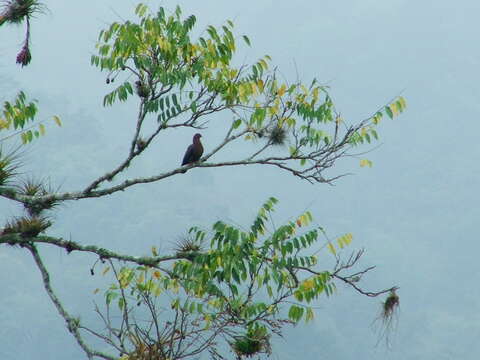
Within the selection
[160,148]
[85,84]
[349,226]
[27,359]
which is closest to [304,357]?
[27,359]

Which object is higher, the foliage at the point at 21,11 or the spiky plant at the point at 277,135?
the foliage at the point at 21,11

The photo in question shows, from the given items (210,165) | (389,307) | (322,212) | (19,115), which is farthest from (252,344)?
(322,212)

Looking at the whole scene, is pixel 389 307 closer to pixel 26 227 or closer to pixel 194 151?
pixel 26 227

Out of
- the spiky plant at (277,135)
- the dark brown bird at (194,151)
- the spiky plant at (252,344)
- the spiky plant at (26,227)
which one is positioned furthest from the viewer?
the dark brown bird at (194,151)

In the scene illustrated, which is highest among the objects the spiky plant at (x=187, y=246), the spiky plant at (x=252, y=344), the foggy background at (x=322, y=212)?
the foggy background at (x=322, y=212)

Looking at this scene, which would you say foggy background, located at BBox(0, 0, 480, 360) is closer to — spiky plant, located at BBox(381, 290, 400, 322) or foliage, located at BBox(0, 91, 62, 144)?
foliage, located at BBox(0, 91, 62, 144)

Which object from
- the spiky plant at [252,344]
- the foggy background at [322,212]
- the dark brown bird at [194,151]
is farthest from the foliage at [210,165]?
the foggy background at [322,212]

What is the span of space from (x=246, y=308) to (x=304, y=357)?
290 feet

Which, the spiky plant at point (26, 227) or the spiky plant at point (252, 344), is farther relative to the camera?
the spiky plant at point (26, 227)

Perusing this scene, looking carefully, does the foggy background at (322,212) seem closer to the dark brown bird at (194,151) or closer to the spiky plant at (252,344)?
the dark brown bird at (194,151)

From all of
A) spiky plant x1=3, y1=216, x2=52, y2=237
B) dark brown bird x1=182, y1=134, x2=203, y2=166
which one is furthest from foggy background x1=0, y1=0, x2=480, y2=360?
spiky plant x1=3, y1=216, x2=52, y2=237

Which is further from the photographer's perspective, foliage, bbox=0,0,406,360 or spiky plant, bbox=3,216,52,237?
spiky plant, bbox=3,216,52,237

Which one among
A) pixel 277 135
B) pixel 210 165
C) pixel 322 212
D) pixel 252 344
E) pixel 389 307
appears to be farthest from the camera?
pixel 322 212

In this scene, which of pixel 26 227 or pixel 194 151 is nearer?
pixel 26 227
